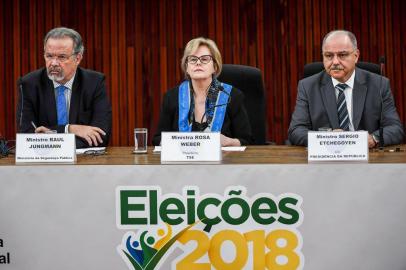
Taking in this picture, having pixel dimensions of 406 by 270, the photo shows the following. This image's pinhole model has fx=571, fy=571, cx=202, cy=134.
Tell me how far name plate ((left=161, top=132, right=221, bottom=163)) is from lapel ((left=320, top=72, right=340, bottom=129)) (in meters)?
1.20

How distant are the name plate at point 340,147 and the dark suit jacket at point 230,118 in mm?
1310

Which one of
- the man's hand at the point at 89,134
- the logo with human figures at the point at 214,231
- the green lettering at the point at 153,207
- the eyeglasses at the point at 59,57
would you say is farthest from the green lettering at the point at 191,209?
the eyeglasses at the point at 59,57

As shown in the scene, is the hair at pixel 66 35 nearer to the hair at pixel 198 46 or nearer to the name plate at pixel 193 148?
the hair at pixel 198 46

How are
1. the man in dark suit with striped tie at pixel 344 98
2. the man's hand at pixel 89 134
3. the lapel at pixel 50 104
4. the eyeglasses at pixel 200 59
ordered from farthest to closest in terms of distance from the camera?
the eyeglasses at pixel 200 59 < the lapel at pixel 50 104 < the man in dark suit with striped tie at pixel 344 98 < the man's hand at pixel 89 134

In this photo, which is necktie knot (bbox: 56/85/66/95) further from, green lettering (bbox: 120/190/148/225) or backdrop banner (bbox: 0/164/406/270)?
green lettering (bbox: 120/190/148/225)

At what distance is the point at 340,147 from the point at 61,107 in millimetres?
1716

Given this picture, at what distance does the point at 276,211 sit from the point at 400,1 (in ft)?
12.1

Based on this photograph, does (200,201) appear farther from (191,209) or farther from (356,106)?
(356,106)

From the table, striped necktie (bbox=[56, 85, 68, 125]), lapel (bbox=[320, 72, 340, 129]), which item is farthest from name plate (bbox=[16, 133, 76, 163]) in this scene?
lapel (bbox=[320, 72, 340, 129])

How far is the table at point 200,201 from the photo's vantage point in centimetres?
181

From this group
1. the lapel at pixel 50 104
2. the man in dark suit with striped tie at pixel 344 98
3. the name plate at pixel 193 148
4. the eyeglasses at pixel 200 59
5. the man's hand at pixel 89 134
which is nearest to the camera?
the name plate at pixel 193 148

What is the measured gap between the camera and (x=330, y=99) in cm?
301

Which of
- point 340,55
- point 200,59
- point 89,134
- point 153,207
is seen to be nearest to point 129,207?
point 153,207

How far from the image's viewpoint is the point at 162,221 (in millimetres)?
1851
